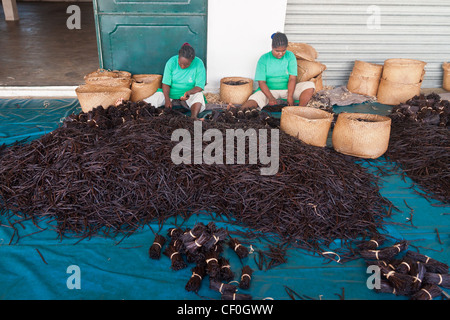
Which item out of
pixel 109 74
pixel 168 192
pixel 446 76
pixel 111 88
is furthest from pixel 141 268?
pixel 446 76

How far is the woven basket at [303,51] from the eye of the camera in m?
5.71

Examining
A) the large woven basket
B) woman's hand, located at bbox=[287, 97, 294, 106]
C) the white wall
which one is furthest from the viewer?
the white wall

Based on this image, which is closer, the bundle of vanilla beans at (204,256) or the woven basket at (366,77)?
the bundle of vanilla beans at (204,256)

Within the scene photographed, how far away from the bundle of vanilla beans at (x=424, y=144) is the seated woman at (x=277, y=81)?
1.36 meters

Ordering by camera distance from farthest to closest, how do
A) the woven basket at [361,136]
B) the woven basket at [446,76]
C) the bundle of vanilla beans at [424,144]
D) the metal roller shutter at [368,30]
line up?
1. the woven basket at [446,76]
2. the metal roller shutter at [368,30]
3. the woven basket at [361,136]
4. the bundle of vanilla beans at [424,144]

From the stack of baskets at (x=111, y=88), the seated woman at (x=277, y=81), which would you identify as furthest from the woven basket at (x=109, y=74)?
the seated woman at (x=277, y=81)

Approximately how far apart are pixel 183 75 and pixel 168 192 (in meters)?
2.65

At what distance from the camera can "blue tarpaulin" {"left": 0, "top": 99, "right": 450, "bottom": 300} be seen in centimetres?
216

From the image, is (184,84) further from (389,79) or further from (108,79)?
(389,79)

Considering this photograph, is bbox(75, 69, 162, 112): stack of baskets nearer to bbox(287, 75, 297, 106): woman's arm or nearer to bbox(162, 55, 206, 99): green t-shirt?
bbox(162, 55, 206, 99): green t-shirt

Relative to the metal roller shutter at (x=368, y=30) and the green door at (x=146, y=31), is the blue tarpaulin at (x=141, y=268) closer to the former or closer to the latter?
the green door at (x=146, y=31)

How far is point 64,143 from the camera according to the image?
3.20 metres

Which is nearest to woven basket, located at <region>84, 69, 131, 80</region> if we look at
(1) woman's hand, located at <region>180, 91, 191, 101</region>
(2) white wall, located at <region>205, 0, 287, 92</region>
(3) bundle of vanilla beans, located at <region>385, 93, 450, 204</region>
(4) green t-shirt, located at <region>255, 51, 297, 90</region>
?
(1) woman's hand, located at <region>180, 91, 191, 101</region>

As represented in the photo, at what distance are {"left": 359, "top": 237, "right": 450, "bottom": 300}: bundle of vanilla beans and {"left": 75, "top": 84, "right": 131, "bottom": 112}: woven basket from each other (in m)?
3.47
